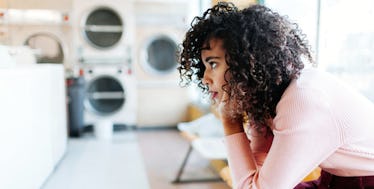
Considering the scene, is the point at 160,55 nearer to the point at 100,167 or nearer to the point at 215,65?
the point at 100,167

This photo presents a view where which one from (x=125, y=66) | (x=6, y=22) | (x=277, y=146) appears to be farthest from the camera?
(x=125, y=66)

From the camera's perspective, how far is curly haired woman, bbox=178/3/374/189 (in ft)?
2.96

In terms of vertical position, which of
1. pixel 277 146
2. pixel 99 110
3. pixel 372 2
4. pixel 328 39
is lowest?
pixel 99 110

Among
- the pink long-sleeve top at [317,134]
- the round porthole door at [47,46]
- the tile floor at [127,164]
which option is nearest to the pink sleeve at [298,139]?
the pink long-sleeve top at [317,134]

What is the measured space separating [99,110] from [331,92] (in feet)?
12.7

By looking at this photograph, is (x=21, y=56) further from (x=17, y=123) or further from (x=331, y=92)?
(x=331, y=92)

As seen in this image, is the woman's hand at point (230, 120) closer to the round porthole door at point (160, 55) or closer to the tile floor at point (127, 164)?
the tile floor at point (127, 164)

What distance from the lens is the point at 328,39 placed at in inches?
80.3

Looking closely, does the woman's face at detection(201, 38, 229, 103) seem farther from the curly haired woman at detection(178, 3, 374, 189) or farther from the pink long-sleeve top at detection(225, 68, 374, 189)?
the pink long-sleeve top at detection(225, 68, 374, 189)

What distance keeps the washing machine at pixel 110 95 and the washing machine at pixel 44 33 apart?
1.36 ft

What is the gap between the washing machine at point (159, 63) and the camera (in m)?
4.47

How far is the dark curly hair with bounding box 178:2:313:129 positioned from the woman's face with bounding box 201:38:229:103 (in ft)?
0.06

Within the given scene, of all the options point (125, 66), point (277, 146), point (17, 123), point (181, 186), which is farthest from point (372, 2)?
point (125, 66)

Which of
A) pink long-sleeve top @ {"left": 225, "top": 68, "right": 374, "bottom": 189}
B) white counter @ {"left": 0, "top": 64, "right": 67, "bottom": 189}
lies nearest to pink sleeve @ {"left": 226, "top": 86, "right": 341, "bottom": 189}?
pink long-sleeve top @ {"left": 225, "top": 68, "right": 374, "bottom": 189}
